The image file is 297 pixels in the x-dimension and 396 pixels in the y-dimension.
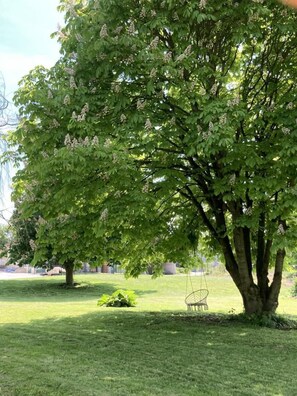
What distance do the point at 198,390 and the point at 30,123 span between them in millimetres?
5524

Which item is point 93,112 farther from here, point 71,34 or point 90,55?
point 71,34

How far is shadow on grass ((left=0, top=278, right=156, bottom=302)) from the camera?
2091 cm

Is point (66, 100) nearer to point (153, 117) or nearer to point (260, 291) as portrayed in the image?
point (153, 117)

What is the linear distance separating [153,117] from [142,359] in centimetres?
403

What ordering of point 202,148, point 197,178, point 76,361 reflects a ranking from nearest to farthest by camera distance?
point 76,361, point 202,148, point 197,178

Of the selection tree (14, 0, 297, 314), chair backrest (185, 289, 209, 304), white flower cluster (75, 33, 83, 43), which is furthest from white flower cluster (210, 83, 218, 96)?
chair backrest (185, 289, 209, 304)

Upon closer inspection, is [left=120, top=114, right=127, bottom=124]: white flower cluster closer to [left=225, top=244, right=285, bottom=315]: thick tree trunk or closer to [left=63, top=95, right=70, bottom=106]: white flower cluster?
[left=63, top=95, right=70, bottom=106]: white flower cluster

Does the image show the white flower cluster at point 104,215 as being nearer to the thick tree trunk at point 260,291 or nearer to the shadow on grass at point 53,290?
the thick tree trunk at point 260,291

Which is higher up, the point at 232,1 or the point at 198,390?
the point at 232,1

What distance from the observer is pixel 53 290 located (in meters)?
23.3

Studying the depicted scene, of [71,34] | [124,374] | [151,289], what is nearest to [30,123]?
[71,34]

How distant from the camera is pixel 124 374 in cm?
556

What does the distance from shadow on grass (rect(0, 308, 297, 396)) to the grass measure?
12mm

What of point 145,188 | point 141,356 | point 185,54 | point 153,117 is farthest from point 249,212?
point 141,356
